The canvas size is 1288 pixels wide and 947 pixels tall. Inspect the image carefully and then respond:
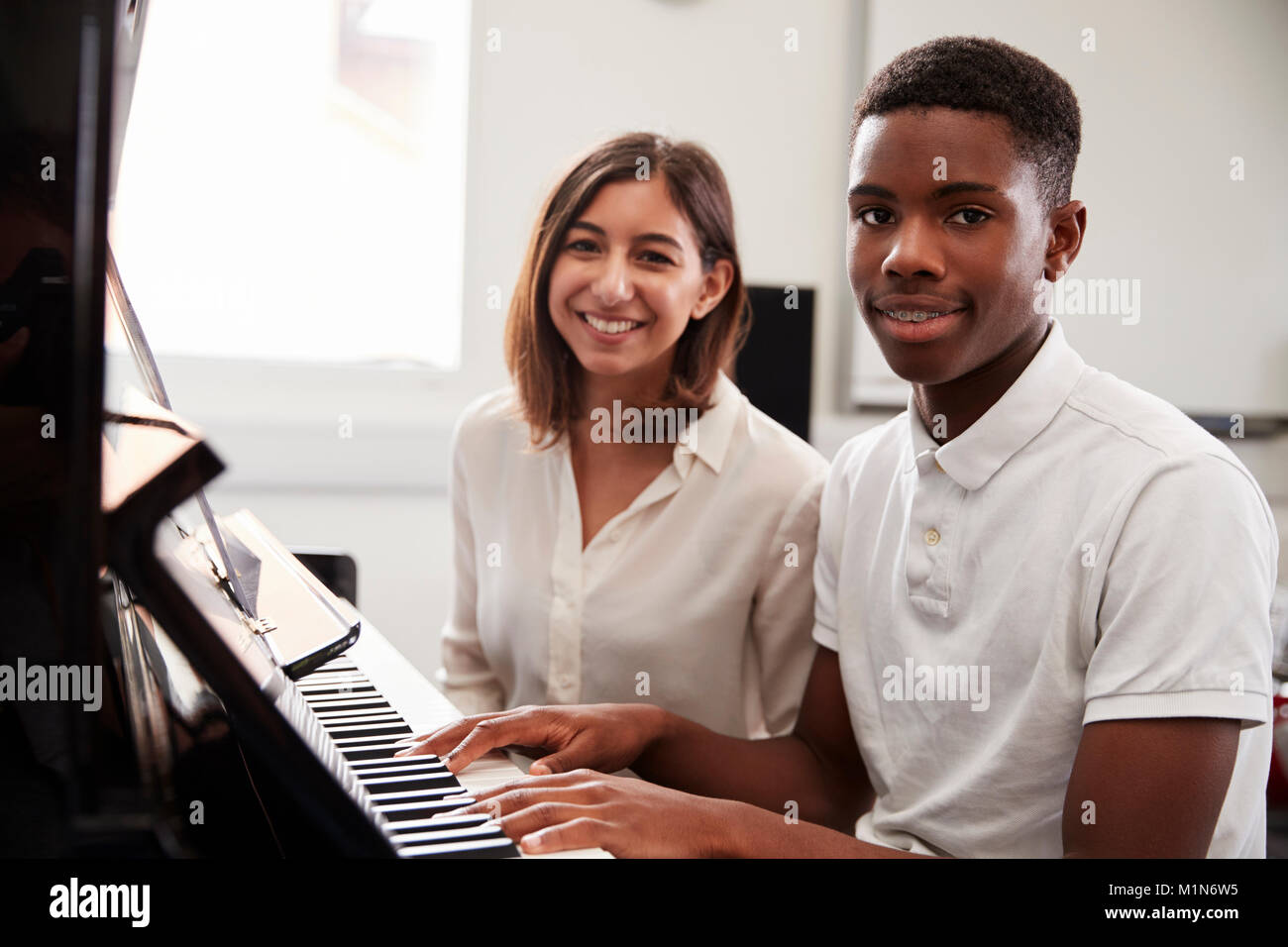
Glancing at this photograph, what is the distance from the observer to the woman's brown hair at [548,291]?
1.09 meters

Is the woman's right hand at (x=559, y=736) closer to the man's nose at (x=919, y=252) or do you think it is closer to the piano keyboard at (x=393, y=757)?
the piano keyboard at (x=393, y=757)

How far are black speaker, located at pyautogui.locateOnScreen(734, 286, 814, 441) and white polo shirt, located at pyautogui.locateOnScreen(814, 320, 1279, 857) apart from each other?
2.95ft

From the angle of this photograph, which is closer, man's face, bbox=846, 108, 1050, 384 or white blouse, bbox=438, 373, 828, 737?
man's face, bbox=846, 108, 1050, 384

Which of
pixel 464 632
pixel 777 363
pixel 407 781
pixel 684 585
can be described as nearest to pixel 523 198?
pixel 777 363

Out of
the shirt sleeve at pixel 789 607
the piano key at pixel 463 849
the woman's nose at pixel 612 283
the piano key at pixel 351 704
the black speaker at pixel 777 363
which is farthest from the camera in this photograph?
the black speaker at pixel 777 363

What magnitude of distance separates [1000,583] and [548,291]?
61 centimetres

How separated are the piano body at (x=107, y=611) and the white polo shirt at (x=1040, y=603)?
28 cm

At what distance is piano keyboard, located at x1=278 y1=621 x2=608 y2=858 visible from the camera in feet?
1.72

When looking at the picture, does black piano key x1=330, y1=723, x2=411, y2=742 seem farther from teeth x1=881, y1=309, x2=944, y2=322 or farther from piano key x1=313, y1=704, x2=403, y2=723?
teeth x1=881, y1=309, x2=944, y2=322

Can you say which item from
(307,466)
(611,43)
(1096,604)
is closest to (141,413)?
(1096,604)

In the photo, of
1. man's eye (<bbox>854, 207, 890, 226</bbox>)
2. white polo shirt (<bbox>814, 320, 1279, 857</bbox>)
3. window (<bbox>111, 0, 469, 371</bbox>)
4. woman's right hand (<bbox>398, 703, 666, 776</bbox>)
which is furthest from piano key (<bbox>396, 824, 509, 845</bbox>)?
window (<bbox>111, 0, 469, 371</bbox>)

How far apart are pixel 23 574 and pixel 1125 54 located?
1.12 metres

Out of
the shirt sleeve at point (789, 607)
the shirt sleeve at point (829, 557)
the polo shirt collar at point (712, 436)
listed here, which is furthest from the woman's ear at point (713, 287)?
the shirt sleeve at point (829, 557)
